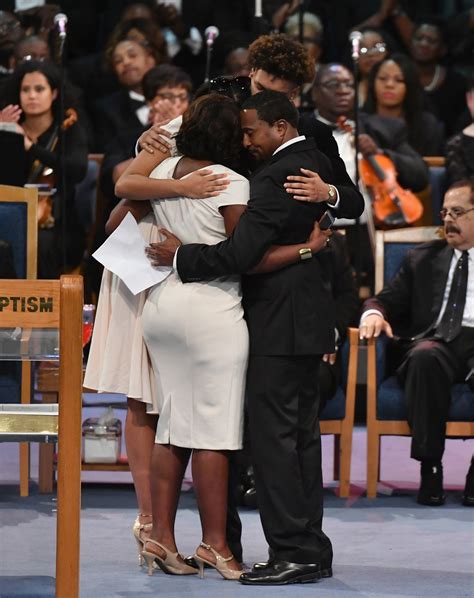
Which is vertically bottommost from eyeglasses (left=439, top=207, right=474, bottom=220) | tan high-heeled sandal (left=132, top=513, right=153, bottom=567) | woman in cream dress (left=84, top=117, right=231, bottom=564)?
tan high-heeled sandal (left=132, top=513, right=153, bottom=567)

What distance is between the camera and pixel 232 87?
4148mm

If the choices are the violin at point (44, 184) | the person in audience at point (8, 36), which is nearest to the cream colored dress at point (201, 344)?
the violin at point (44, 184)

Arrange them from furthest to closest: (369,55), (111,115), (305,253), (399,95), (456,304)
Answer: (369,55), (111,115), (399,95), (456,304), (305,253)

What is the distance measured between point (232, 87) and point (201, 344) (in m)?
0.82

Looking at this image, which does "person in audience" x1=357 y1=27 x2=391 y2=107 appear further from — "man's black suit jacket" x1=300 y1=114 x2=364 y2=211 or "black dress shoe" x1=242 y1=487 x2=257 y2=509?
"man's black suit jacket" x1=300 y1=114 x2=364 y2=211

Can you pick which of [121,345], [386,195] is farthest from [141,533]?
[386,195]

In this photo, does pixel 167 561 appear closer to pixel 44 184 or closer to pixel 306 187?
pixel 306 187

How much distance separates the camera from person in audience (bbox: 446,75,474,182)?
7.02 metres

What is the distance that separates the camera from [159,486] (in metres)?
4.02

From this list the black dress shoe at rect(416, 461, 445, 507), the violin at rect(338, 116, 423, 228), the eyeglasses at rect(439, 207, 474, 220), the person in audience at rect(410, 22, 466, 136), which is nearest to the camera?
the black dress shoe at rect(416, 461, 445, 507)

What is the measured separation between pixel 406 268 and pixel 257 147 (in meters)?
1.83

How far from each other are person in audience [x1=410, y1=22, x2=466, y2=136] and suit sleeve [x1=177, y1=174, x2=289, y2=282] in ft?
15.2

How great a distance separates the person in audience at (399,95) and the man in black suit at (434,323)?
76.4 inches

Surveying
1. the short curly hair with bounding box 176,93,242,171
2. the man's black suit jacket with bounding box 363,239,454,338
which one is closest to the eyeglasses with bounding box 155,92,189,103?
the man's black suit jacket with bounding box 363,239,454,338
